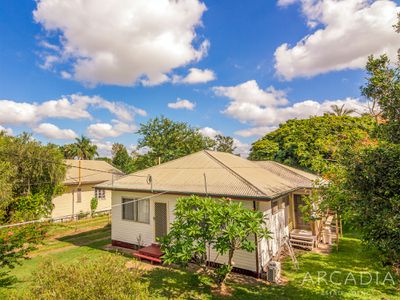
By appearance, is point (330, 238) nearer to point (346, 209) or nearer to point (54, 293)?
point (346, 209)

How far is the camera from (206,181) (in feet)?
34.8

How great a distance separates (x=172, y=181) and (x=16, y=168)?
11.3 metres

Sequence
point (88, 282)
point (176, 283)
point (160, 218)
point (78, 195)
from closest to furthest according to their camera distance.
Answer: point (88, 282) → point (176, 283) → point (160, 218) → point (78, 195)

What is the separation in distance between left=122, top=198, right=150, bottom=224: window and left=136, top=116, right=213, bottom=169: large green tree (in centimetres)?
1410

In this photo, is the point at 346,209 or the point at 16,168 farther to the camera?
the point at 16,168

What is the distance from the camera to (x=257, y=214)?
23.6 ft

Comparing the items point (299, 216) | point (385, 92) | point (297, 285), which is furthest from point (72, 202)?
point (385, 92)

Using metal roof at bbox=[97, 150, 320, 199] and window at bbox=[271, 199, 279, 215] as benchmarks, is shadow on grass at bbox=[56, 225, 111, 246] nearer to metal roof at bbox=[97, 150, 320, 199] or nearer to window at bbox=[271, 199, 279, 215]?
metal roof at bbox=[97, 150, 320, 199]

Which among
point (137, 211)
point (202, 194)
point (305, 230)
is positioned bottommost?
point (305, 230)

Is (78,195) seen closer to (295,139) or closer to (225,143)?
(295,139)

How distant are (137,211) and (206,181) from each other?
163 inches

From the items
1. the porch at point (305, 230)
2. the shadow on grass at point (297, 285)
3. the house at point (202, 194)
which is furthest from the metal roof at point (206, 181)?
the shadow on grass at point (297, 285)

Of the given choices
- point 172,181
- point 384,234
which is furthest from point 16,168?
point 384,234

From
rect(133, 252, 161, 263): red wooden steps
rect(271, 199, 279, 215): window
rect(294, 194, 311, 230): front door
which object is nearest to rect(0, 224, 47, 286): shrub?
rect(133, 252, 161, 263): red wooden steps
